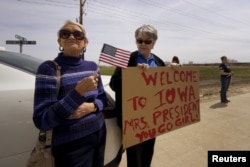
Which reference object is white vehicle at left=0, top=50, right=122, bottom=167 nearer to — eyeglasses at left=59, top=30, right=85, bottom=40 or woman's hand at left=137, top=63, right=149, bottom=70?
eyeglasses at left=59, top=30, right=85, bottom=40

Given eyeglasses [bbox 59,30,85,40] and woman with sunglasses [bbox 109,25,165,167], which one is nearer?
eyeglasses [bbox 59,30,85,40]

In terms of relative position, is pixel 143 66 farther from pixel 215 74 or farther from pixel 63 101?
pixel 215 74

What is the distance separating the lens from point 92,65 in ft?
6.89

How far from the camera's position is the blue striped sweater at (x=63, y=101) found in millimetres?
1773

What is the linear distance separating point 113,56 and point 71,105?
0.64 metres

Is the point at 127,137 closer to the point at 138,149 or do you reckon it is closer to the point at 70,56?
the point at 138,149

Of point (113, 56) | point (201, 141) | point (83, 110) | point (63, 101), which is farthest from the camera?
point (201, 141)

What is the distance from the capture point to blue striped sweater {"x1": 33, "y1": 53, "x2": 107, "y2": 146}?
177 centimetres

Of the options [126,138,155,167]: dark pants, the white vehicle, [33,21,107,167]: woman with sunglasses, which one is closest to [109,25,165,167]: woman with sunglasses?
[126,138,155,167]: dark pants

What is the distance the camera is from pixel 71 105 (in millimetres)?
1772

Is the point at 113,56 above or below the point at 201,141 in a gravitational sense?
above

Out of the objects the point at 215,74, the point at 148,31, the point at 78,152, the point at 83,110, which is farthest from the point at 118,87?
the point at 215,74

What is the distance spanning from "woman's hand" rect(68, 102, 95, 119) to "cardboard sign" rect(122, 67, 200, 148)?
631 millimetres

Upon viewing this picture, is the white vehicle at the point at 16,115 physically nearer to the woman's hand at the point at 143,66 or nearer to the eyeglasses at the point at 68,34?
the eyeglasses at the point at 68,34
